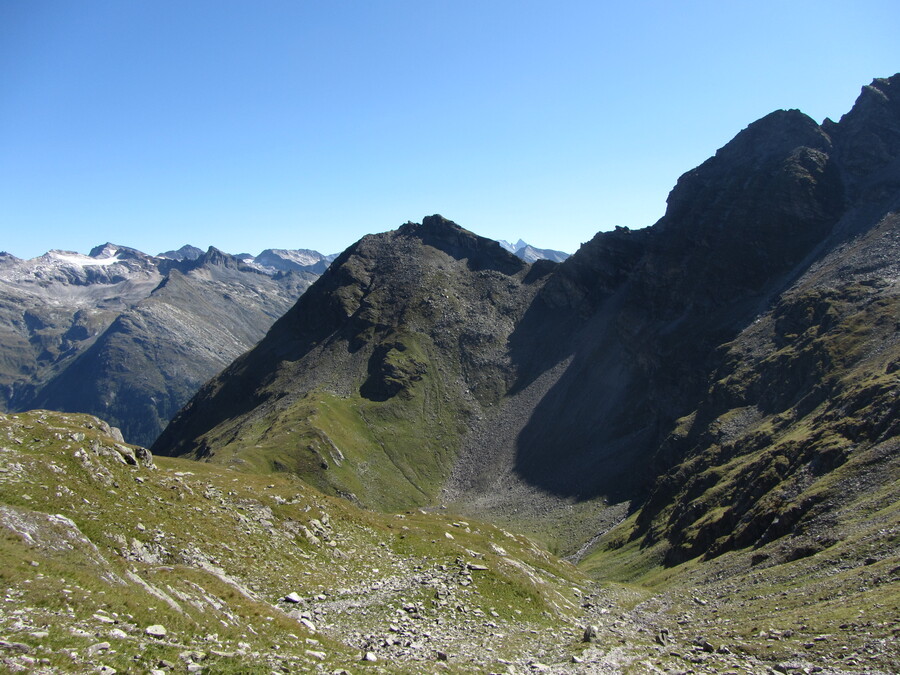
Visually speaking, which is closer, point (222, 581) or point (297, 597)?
point (222, 581)

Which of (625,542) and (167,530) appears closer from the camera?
(167,530)

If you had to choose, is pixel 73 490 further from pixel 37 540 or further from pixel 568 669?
pixel 568 669

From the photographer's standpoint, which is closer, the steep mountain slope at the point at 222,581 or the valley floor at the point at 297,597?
the steep mountain slope at the point at 222,581

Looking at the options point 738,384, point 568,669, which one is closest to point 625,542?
point 738,384

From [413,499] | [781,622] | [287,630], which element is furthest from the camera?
[413,499]

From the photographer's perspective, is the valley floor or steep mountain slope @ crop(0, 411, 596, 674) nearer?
steep mountain slope @ crop(0, 411, 596, 674)

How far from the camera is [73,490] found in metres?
36.6

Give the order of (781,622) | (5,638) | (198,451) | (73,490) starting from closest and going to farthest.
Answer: (5,638), (73,490), (781,622), (198,451)

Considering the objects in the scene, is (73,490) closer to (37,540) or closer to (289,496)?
(37,540)

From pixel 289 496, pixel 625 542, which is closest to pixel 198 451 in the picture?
pixel 625 542

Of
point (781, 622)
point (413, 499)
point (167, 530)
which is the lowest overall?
point (413, 499)

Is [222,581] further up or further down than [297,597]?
further up

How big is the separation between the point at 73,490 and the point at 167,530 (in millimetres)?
6217

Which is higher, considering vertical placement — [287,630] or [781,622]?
[287,630]
